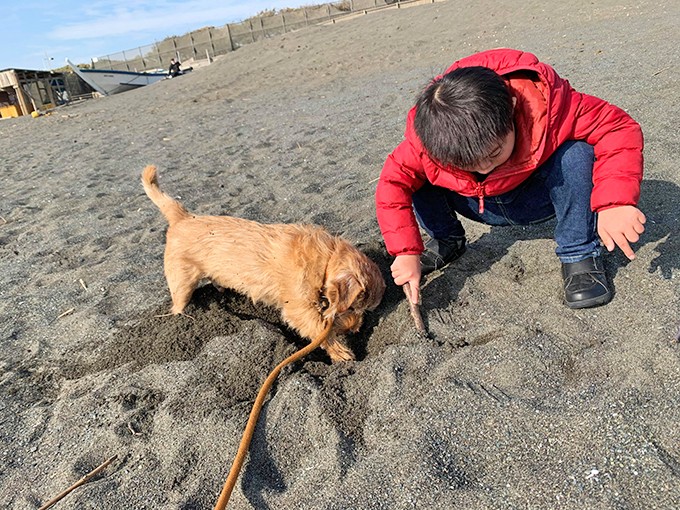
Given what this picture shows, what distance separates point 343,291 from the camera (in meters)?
2.93

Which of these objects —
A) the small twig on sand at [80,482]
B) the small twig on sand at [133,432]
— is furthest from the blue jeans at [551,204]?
the small twig on sand at [80,482]

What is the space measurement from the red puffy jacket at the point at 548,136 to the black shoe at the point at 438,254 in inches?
25.6

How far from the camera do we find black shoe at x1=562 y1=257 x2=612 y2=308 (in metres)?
2.69

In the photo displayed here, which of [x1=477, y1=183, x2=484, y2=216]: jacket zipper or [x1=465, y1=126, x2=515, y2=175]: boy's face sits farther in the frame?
[x1=477, y1=183, x2=484, y2=216]: jacket zipper

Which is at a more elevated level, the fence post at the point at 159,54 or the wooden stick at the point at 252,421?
the fence post at the point at 159,54

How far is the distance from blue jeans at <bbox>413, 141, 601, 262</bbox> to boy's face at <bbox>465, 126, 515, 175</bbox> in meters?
0.51

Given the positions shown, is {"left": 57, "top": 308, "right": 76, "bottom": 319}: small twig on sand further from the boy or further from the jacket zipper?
the jacket zipper

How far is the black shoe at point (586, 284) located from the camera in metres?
2.69

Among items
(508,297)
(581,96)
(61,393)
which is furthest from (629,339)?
(61,393)

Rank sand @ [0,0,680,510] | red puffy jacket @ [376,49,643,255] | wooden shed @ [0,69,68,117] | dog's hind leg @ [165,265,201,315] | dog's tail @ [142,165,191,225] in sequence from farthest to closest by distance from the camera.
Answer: wooden shed @ [0,69,68,117], dog's tail @ [142,165,191,225], dog's hind leg @ [165,265,201,315], red puffy jacket @ [376,49,643,255], sand @ [0,0,680,510]

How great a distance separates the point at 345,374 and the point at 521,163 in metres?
1.45

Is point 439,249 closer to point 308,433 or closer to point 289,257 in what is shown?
point 289,257

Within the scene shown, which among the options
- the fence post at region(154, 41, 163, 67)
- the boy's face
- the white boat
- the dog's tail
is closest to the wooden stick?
the boy's face

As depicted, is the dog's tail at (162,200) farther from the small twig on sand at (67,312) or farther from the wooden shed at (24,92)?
the wooden shed at (24,92)
